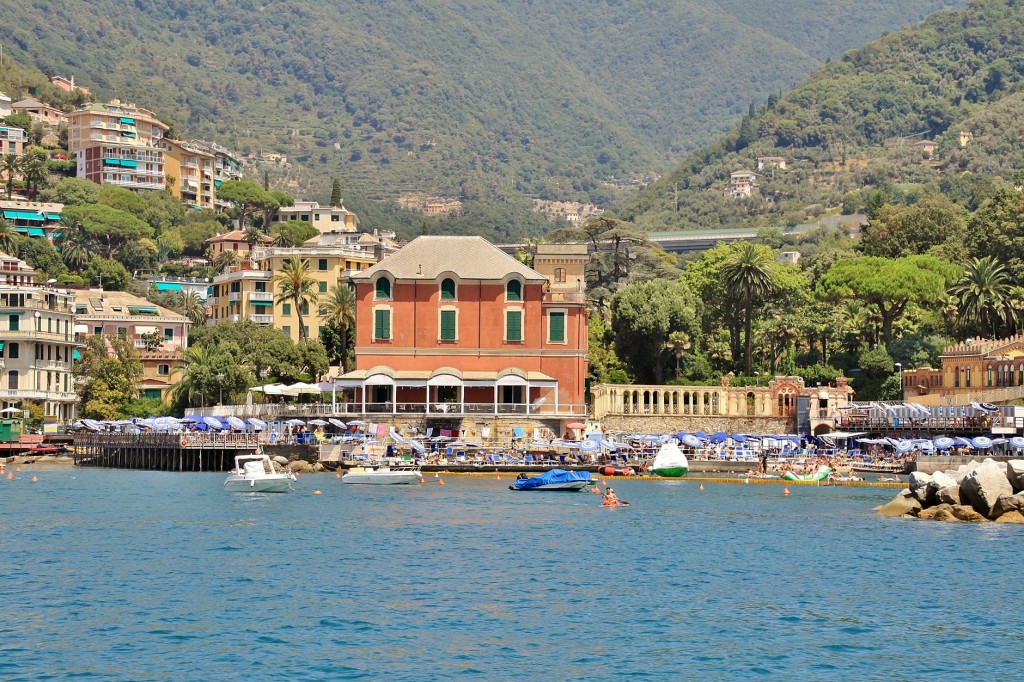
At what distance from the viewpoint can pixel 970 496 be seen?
202 ft

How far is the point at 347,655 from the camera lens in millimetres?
33719

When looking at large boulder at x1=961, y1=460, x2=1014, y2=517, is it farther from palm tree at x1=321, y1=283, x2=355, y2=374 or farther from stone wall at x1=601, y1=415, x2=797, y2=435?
palm tree at x1=321, y1=283, x2=355, y2=374

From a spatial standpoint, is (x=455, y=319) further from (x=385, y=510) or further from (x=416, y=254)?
(x=385, y=510)

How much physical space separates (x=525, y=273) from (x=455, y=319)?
500 centimetres

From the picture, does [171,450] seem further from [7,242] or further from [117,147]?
[117,147]

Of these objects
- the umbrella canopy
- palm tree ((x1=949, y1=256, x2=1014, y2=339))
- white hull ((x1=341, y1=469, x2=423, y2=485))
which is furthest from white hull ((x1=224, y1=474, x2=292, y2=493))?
palm tree ((x1=949, y1=256, x2=1014, y2=339))

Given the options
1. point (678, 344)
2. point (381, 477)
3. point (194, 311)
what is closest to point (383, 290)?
point (381, 477)

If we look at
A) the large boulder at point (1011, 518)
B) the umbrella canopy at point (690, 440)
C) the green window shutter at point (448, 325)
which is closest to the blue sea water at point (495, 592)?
the large boulder at point (1011, 518)

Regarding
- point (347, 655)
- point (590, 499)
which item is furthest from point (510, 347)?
point (347, 655)

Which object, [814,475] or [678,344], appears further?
[678,344]

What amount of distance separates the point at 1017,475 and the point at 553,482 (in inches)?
846

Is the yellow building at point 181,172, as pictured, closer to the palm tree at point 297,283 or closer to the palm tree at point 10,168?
the palm tree at point 10,168

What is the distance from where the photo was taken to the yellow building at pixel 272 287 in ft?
416

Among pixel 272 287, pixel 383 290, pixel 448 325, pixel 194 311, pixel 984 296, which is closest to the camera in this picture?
pixel 448 325
